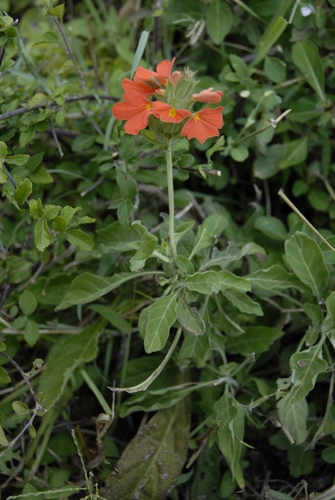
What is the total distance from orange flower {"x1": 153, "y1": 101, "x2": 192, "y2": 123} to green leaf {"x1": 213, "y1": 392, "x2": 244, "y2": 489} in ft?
2.58

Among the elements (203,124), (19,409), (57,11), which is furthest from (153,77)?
(19,409)

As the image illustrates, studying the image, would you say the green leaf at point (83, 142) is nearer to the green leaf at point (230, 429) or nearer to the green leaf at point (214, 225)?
the green leaf at point (214, 225)

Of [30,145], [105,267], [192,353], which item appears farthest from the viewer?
[30,145]

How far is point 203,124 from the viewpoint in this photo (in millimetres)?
1155

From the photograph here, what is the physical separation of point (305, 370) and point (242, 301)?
25cm

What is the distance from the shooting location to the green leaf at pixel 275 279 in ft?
4.75

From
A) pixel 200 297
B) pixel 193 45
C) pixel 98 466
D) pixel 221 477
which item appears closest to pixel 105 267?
pixel 200 297

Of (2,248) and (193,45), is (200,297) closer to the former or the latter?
(2,248)

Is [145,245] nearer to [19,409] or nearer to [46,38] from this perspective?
[19,409]

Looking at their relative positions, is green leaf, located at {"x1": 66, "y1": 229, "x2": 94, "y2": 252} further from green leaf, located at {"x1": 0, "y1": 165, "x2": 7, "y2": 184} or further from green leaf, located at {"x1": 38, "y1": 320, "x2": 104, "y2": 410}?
green leaf, located at {"x1": 38, "y1": 320, "x2": 104, "y2": 410}

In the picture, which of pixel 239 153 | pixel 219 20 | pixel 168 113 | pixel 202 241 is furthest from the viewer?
pixel 219 20

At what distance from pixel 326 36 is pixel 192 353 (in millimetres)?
1258

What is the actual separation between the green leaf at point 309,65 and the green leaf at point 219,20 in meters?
0.26

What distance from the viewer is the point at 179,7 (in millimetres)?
1854
